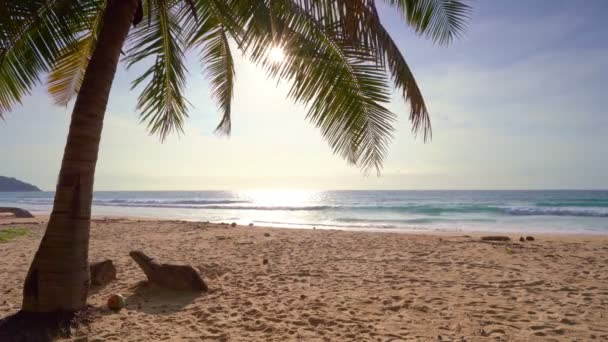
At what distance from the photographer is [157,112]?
5.87 metres

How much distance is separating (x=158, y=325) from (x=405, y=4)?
3937mm

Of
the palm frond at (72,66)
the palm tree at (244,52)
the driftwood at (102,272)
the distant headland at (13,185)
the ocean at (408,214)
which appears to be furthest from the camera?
the distant headland at (13,185)

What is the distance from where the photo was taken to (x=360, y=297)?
509 centimetres

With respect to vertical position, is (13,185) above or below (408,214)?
above

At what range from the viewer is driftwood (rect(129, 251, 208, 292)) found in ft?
17.5

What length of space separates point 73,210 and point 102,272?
8.07 feet

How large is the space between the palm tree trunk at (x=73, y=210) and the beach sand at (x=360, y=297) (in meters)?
0.45

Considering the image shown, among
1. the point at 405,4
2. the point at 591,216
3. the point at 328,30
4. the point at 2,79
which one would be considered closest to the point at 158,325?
the point at 2,79

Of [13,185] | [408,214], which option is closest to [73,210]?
[408,214]

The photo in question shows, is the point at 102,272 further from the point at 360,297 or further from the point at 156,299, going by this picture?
the point at 360,297

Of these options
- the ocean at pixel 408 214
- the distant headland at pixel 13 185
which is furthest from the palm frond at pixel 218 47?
the distant headland at pixel 13 185

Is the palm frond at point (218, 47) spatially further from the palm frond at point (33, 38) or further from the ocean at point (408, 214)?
the ocean at point (408, 214)

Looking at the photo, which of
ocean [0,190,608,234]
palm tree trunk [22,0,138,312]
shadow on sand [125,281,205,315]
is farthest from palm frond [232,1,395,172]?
ocean [0,190,608,234]

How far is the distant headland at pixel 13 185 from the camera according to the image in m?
125
